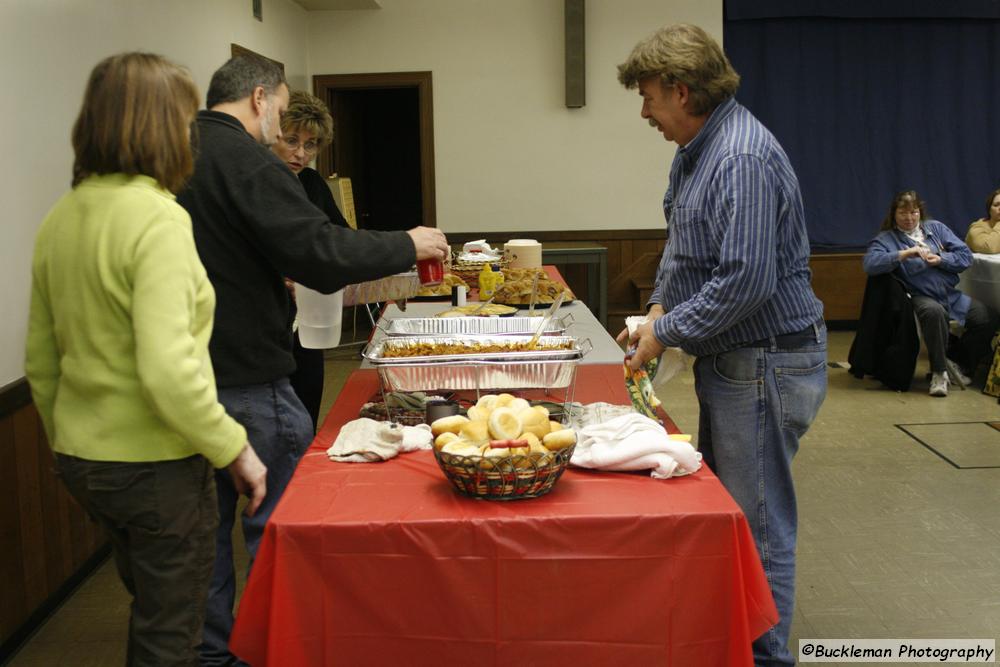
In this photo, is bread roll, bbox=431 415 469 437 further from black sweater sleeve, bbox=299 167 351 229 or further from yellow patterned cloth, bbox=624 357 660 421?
black sweater sleeve, bbox=299 167 351 229

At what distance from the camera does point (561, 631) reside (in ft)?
5.58

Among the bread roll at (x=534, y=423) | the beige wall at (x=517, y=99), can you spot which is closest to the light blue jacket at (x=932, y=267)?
the beige wall at (x=517, y=99)

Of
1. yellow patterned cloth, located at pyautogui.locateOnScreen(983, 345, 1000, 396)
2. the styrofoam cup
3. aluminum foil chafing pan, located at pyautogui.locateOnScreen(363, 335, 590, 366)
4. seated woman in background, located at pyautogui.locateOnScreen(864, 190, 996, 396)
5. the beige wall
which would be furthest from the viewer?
the beige wall

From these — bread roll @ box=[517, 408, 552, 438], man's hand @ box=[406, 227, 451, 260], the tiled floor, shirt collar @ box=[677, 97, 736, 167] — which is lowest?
the tiled floor

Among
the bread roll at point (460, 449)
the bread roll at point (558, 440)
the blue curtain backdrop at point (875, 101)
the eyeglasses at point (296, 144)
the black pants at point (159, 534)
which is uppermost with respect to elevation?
the blue curtain backdrop at point (875, 101)

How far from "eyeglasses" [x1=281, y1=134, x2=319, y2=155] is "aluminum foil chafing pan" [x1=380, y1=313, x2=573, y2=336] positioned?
24.6 inches

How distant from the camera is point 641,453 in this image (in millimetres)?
1841

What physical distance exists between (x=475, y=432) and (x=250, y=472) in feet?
1.27

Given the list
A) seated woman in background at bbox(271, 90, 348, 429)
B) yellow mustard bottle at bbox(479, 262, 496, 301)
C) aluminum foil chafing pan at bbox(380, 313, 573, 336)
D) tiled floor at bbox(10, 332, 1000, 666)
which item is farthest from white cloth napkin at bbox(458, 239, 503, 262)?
aluminum foil chafing pan at bbox(380, 313, 573, 336)

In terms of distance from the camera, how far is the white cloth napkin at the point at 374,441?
77.9 inches

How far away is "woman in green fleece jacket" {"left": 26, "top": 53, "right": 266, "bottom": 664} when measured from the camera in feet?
4.91

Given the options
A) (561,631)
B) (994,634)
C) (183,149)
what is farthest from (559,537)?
(994,634)

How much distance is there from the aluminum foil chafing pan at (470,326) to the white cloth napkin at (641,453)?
833 mm

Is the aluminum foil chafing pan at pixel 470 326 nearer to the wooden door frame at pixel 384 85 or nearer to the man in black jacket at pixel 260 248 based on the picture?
the man in black jacket at pixel 260 248
